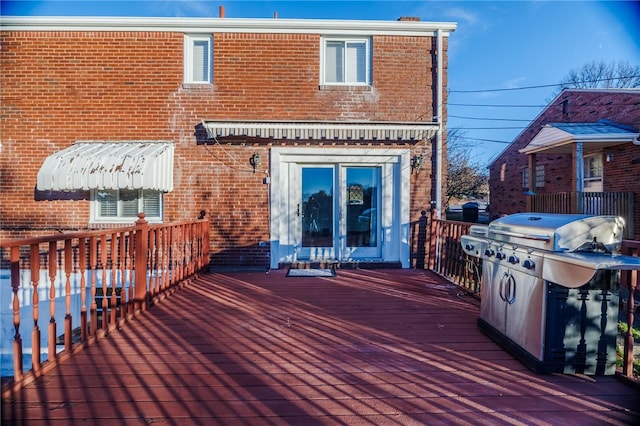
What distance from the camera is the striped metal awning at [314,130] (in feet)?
20.6

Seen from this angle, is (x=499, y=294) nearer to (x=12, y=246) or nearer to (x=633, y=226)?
(x=12, y=246)

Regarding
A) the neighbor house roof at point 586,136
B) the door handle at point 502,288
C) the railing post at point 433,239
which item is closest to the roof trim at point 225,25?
the railing post at point 433,239

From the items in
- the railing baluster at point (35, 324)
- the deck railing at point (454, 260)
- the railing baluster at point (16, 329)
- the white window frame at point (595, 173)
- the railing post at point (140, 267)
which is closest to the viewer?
the railing baluster at point (16, 329)

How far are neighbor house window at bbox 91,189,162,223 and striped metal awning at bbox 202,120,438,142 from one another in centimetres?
186

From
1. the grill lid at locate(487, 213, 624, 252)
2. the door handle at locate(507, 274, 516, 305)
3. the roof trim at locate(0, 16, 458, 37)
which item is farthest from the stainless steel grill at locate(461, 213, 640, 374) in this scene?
the roof trim at locate(0, 16, 458, 37)

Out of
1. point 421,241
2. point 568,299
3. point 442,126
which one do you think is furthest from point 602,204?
point 568,299

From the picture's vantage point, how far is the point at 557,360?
265 centimetres

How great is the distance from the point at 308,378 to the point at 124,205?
19.3ft

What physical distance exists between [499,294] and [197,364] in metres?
2.86

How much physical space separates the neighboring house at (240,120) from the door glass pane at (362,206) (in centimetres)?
3

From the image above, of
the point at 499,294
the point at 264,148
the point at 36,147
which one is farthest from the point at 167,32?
the point at 499,294

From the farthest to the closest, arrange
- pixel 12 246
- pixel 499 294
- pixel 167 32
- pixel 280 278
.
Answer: pixel 167 32
pixel 280 278
pixel 499 294
pixel 12 246

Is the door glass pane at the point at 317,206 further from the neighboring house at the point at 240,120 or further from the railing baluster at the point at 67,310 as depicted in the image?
the railing baluster at the point at 67,310

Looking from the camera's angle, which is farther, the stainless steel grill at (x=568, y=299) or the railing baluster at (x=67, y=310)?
the railing baluster at (x=67, y=310)
